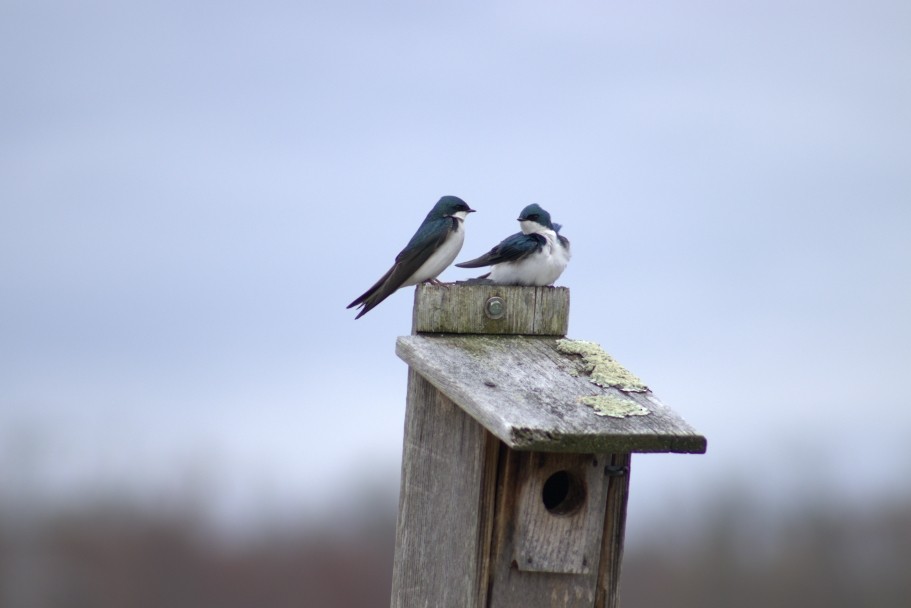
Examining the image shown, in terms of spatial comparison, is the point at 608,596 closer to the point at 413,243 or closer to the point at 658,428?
the point at 658,428

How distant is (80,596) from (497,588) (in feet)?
73.3

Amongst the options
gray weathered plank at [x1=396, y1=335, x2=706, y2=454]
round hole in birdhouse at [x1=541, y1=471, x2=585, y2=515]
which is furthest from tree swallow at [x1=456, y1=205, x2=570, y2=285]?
round hole in birdhouse at [x1=541, y1=471, x2=585, y2=515]

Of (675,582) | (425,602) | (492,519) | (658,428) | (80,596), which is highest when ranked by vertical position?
(658,428)

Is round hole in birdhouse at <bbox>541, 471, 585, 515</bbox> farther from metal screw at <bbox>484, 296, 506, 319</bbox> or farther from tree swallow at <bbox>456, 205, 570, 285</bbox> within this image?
tree swallow at <bbox>456, 205, 570, 285</bbox>

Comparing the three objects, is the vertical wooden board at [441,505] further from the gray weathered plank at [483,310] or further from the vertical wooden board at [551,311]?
the vertical wooden board at [551,311]

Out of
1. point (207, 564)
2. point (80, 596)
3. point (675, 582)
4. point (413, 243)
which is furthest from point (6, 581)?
point (413, 243)

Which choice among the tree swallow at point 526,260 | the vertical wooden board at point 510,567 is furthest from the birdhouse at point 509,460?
the tree swallow at point 526,260

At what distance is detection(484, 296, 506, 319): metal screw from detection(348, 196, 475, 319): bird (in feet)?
2.03

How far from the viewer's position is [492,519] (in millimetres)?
3949

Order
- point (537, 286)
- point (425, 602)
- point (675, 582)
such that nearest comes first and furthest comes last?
point (425, 602)
point (537, 286)
point (675, 582)

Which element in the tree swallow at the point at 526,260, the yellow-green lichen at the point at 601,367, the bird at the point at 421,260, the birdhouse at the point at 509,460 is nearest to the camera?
the birdhouse at the point at 509,460

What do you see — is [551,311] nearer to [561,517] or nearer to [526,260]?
[526,260]

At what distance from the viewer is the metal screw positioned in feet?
14.1

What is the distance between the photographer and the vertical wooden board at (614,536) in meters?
4.04
